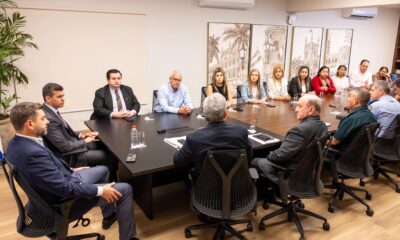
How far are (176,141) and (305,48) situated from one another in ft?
18.2

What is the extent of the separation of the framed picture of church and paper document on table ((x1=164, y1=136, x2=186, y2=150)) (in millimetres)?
5085

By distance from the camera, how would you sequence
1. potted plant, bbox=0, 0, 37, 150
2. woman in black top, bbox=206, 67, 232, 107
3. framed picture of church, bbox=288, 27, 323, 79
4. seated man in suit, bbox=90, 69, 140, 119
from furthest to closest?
framed picture of church, bbox=288, 27, 323, 79, woman in black top, bbox=206, 67, 232, 107, potted plant, bbox=0, 0, 37, 150, seated man in suit, bbox=90, 69, 140, 119

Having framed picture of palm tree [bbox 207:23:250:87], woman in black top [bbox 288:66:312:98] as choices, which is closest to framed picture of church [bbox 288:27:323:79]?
framed picture of palm tree [bbox 207:23:250:87]

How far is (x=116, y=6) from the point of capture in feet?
15.6

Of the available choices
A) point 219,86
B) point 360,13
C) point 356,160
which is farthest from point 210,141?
point 360,13

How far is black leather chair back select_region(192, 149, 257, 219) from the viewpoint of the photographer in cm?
195

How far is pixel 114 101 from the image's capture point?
375 centimetres

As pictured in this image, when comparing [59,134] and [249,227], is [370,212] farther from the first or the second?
[59,134]

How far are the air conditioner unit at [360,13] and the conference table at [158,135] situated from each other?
4382 millimetres

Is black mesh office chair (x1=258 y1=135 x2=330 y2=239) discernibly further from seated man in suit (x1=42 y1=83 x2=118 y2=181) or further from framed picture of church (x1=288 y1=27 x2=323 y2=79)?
framed picture of church (x1=288 y1=27 x2=323 y2=79)

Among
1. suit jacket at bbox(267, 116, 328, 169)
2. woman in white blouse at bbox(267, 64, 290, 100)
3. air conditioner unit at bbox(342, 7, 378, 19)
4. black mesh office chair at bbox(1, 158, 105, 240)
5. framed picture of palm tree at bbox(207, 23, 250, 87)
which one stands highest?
air conditioner unit at bbox(342, 7, 378, 19)

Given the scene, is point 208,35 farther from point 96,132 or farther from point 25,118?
point 25,118

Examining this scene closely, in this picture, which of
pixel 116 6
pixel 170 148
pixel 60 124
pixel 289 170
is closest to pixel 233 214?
pixel 289 170

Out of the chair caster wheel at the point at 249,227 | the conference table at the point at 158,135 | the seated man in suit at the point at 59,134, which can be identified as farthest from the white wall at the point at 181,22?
the chair caster wheel at the point at 249,227
